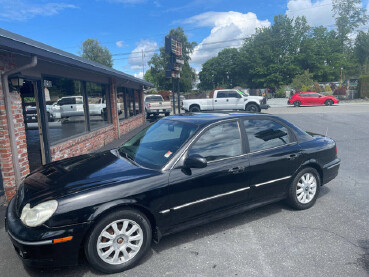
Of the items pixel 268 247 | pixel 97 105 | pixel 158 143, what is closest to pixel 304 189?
pixel 268 247

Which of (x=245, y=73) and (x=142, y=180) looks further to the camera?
(x=245, y=73)

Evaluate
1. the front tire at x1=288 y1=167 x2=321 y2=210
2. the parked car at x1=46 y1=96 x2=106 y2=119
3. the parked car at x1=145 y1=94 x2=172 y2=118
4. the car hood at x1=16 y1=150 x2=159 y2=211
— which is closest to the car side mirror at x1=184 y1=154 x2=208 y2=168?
the car hood at x1=16 y1=150 x2=159 y2=211

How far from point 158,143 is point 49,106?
4421 mm

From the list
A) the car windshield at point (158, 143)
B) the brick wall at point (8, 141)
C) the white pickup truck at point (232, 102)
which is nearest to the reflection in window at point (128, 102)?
the white pickup truck at point (232, 102)

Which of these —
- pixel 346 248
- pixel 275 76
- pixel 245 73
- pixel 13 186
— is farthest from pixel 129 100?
pixel 245 73

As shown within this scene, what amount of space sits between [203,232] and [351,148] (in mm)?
6558

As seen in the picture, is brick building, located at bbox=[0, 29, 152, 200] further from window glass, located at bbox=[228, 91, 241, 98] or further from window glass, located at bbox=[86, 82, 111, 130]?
window glass, located at bbox=[228, 91, 241, 98]

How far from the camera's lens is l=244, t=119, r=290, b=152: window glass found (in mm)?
3754

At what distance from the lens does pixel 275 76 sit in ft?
177

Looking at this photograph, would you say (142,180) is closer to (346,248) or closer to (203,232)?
(203,232)

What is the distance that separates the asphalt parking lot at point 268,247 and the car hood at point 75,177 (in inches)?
30.8

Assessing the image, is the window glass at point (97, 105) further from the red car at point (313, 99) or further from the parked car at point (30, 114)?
the red car at point (313, 99)

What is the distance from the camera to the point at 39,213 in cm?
253

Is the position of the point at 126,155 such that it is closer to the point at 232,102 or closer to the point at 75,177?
the point at 75,177
